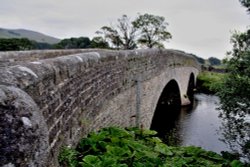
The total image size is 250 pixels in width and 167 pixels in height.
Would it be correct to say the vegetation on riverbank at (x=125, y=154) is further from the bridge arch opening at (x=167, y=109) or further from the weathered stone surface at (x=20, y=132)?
the bridge arch opening at (x=167, y=109)

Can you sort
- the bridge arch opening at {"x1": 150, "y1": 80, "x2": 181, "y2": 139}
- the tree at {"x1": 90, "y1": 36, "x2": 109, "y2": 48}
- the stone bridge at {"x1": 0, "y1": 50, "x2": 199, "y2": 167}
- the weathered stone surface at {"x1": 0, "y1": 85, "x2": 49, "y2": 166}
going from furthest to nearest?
1. the tree at {"x1": 90, "y1": 36, "x2": 109, "y2": 48}
2. the bridge arch opening at {"x1": 150, "y1": 80, "x2": 181, "y2": 139}
3. the stone bridge at {"x1": 0, "y1": 50, "x2": 199, "y2": 167}
4. the weathered stone surface at {"x1": 0, "y1": 85, "x2": 49, "y2": 166}

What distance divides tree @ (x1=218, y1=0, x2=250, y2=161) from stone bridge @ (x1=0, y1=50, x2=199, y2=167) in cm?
293

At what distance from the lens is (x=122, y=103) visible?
1129 cm

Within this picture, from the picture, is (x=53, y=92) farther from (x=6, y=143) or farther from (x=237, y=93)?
(x=237, y=93)

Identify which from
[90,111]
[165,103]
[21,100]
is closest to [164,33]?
[165,103]

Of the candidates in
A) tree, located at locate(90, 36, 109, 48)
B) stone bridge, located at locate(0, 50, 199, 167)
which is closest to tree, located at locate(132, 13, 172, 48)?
tree, located at locate(90, 36, 109, 48)

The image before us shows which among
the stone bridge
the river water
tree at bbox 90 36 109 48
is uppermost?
tree at bbox 90 36 109 48

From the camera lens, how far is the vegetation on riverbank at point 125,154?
593 centimetres

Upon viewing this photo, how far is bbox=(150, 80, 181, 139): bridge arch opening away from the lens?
22955 millimetres

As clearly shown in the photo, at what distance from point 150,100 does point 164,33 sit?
40025mm

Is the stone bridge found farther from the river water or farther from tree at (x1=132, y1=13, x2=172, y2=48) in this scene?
tree at (x1=132, y1=13, x2=172, y2=48)

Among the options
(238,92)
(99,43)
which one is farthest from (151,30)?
(238,92)

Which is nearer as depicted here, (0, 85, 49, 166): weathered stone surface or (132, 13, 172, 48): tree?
(0, 85, 49, 166): weathered stone surface

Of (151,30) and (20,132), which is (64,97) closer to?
(20,132)
